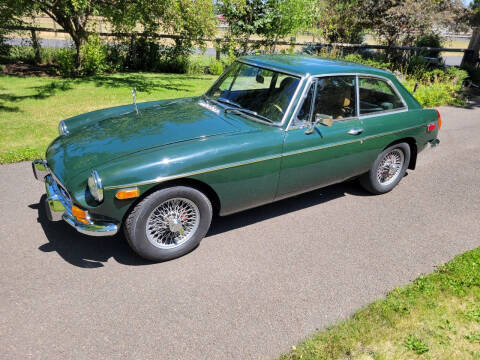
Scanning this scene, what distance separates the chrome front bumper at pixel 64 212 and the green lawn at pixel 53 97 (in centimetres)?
258

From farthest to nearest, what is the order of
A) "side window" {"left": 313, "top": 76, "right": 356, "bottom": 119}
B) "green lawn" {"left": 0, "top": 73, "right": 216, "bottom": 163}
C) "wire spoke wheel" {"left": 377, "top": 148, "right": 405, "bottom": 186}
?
"green lawn" {"left": 0, "top": 73, "right": 216, "bottom": 163} < "wire spoke wheel" {"left": 377, "top": 148, "right": 405, "bottom": 186} < "side window" {"left": 313, "top": 76, "right": 356, "bottom": 119}

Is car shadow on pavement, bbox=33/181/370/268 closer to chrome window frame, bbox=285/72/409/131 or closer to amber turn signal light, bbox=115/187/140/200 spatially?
amber turn signal light, bbox=115/187/140/200

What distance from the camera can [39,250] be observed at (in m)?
3.75

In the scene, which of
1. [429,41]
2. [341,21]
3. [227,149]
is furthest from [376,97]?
[429,41]

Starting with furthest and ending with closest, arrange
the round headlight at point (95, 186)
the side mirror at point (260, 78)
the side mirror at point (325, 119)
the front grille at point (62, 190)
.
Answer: the side mirror at point (260, 78) < the side mirror at point (325, 119) < the front grille at point (62, 190) < the round headlight at point (95, 186)

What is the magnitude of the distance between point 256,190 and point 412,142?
2.68 metres

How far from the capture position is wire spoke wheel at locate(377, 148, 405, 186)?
17.0 feet

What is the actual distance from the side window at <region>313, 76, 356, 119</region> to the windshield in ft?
1.07

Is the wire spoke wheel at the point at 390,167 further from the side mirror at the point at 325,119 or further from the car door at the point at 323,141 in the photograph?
the side mirror at the point at 325,119

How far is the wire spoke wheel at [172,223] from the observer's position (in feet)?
11.5

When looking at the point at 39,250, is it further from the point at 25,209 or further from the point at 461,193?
the point at 461,193

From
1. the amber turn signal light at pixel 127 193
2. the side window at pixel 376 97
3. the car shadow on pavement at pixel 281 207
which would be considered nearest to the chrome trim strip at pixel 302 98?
the side window at pixel 376 97

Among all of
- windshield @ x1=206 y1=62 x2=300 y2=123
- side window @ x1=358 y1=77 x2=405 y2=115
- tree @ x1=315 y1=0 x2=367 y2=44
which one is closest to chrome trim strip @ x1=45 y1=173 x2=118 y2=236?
windshield @ x1=206 y1=62 x2=300 y2=123

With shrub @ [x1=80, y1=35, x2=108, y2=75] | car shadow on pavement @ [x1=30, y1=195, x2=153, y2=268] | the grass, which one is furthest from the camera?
shrub @ [x1=80, y1=35, x2=108, y2=75]
